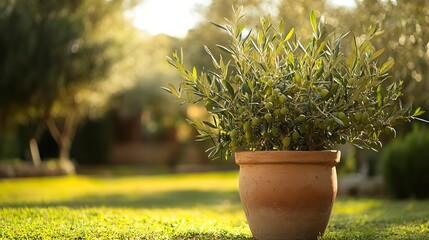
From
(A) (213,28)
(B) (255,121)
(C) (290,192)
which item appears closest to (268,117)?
(B) (255,121)

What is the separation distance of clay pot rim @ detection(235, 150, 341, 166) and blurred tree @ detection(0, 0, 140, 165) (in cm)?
1240

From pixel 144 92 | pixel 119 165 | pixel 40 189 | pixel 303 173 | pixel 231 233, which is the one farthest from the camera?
pixel 119 165

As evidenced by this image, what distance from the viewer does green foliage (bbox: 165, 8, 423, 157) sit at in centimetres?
549

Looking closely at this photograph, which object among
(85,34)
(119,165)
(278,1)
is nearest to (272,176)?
(278,1)

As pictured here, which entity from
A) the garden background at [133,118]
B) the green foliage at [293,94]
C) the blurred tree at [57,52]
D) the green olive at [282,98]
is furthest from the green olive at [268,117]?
the blurred tree at [57,52]

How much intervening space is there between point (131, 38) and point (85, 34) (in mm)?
2556

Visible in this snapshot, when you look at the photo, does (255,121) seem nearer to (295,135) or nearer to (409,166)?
(295,135)

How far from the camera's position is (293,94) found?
558cm

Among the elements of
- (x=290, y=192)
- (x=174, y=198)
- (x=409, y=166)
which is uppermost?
(x=290, y=192)

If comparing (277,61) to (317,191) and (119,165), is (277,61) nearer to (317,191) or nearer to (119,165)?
(317,191)

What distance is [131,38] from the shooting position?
2100 cm

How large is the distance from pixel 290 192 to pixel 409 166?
8.09m

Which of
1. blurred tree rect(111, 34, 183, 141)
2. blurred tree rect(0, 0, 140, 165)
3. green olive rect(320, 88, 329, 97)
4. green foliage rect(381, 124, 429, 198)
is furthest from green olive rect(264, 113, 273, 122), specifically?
blurred tree rect(111, 34, 183, 141)

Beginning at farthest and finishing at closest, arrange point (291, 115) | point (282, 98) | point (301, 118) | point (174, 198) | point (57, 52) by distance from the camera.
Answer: point (57, 52) → point (174, 198) → point (291, 115) → point (301, 118) → point (282, 98)
